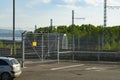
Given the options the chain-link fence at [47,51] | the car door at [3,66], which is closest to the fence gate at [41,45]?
the chain-link fence at [47,51]

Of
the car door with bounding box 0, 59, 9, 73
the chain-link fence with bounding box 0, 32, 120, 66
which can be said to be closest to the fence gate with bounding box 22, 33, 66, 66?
the chain-link fence with bounding box 0, 32, 120, 66

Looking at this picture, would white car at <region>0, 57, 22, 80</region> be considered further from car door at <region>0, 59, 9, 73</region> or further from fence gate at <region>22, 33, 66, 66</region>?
fence gate at <region>22, 33, 66, 66</region>

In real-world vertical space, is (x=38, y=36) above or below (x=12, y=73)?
above

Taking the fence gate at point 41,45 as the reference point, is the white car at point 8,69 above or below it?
below

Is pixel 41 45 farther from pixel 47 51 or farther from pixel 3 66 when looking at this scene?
pixel 3 66

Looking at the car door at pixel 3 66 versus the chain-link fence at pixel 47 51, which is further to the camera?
the chain-link fence at pixel 47 51

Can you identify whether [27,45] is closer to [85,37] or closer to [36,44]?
[36,44]

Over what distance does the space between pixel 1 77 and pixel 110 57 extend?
21.1m

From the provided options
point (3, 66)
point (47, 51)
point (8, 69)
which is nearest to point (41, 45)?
point (47, 51)

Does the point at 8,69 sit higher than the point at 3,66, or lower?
lower

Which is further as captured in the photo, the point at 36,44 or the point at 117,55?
the point at 117,55

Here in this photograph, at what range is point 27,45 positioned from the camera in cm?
3709

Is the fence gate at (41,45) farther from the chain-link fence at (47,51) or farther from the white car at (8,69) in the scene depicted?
the white car at (8,69)

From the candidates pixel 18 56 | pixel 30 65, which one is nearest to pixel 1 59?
pixel 30 65
